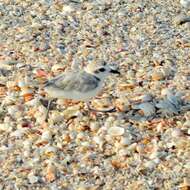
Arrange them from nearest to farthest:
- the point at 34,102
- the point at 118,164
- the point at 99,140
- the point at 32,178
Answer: the point at 32,178 → the point at 118,164 → the point at 99,140 → the point at 34,102

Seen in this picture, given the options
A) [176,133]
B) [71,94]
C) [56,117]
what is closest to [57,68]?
[56,117]

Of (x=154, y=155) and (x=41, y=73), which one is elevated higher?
(x=154, y=155)

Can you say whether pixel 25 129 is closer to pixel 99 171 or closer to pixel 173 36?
pixel 99 171

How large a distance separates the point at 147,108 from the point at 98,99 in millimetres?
408

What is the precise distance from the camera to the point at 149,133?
4.74 meters

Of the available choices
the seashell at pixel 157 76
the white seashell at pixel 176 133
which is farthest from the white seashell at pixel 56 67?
the white seashell at pixel 176 133

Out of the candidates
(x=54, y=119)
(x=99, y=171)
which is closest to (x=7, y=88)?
(x=54, y=119)

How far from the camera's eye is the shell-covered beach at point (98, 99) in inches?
171

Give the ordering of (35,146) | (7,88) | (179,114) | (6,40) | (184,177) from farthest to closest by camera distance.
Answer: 1. (6,40)
2. (7,88)
3. (179,114)
4. (35,146)
5. (184,177)

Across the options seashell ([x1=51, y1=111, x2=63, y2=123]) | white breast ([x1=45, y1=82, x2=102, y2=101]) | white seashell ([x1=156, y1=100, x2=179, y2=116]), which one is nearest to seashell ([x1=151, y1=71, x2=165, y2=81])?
white seashell ([x1=156, y1=100, x2=179, y2=116])

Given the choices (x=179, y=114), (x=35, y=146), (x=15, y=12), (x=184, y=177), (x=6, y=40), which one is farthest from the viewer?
(x=15, y=12)

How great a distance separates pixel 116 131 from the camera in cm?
472

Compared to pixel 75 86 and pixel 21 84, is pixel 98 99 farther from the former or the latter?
pixel 21 84

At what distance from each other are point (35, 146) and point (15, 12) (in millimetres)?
2362
